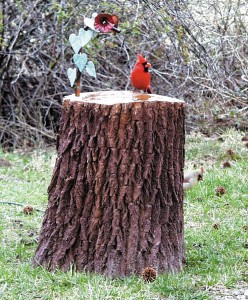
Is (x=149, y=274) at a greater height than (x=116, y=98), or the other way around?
(x=116, y=98)

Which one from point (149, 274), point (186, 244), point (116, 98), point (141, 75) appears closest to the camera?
point (149, 274)

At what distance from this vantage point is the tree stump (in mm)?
3809

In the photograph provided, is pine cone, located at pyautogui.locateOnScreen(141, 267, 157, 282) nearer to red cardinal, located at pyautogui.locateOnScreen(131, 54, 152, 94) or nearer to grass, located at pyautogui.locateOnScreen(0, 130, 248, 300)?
grass, located at pyautogui.locateOnScreen(0, 130, 248, 300)

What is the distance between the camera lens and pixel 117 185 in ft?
12.5

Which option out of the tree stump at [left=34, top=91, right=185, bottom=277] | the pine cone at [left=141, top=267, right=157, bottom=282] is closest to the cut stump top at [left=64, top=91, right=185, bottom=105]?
the tree stump at [left=34, top=91, right=185, bottom=277]

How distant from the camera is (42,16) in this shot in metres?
8.55

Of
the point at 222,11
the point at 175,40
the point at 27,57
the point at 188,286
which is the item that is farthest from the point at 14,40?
the point at 188,286

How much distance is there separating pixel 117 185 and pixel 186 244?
3.39 ft

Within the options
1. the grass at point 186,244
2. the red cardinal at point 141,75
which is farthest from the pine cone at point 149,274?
the red cardinal at point 141,75

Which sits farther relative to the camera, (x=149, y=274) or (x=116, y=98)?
(x=116, y=98)

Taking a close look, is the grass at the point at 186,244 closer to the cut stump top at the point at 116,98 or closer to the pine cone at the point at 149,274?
the pine cone at the point at 149,274

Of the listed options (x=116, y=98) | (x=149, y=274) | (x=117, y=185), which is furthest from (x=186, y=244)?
(x=116, y=98)

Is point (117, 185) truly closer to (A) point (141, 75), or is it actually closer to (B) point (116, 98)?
(B) point (116, 98)

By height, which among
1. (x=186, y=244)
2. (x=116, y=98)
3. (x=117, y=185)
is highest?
(x=116, y=98)
